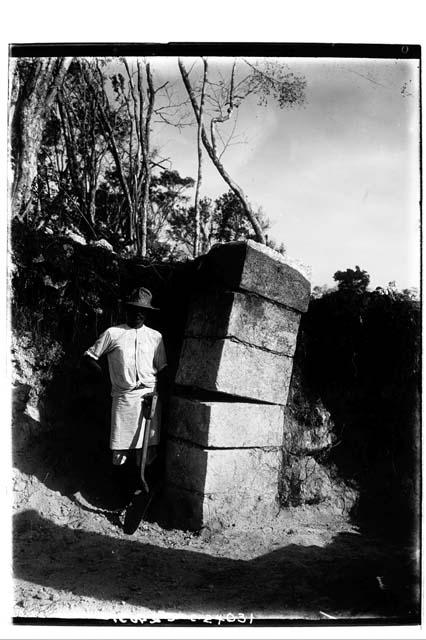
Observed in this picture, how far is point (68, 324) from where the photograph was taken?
511 centimetres

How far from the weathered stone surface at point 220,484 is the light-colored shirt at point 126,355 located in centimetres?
71

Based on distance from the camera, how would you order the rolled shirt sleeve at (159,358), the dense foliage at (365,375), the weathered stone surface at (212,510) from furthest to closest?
the dense foliage at (365,375), the rolled shirt sleeve at (159,358), the weathered stone surface at (212,510)

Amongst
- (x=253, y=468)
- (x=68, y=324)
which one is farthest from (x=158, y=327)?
(x=253, y=468)

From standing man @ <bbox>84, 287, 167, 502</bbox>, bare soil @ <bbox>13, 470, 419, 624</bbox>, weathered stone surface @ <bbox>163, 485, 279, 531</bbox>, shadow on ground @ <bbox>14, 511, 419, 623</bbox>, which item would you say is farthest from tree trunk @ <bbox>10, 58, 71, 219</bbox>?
weathered stone surface @ <bbox>163, 485, 279, 531</bbox>

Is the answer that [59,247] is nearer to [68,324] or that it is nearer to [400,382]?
[68,324]

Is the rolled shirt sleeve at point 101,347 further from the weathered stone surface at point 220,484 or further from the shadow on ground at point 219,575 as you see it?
the shadow on ground at point 219,575

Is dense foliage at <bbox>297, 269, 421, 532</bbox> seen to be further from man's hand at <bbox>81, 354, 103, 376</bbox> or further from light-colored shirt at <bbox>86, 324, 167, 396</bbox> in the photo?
man's hand at <bbox>81, 354, 103, 376</bbox>

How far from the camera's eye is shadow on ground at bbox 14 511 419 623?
353 cm

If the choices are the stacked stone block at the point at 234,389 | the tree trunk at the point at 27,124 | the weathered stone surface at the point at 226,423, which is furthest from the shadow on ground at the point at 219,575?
the tree trunk at the point at 27,124

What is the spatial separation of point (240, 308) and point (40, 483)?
2383mm

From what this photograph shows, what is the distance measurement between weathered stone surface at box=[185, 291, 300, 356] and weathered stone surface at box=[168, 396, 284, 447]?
60cm

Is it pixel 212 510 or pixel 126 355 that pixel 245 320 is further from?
pixel 212 510

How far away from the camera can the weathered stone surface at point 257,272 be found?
15.0 feet

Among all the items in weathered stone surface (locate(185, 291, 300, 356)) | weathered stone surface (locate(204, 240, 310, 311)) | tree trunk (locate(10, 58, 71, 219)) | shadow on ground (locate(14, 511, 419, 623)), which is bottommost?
shadow on ground (locate(14, 511, 419, 623))
